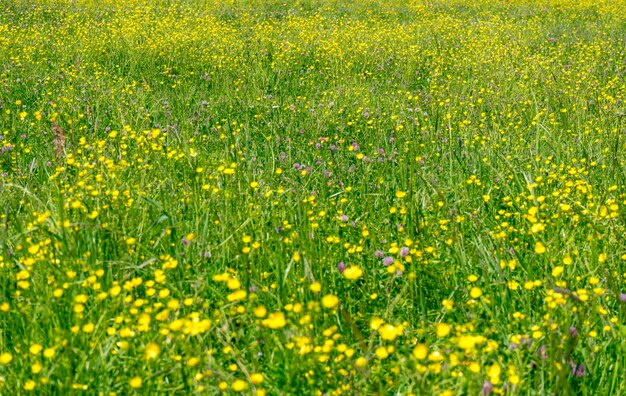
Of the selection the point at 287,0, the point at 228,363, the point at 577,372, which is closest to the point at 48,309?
the point at 228,363

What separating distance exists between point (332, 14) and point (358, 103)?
22.0 ft

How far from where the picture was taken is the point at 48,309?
1867 millimetres

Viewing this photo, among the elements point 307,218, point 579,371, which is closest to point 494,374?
point 579,371

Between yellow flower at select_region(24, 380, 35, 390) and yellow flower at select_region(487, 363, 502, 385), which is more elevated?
yellow flower at select_region(487, 363, 502, 385)

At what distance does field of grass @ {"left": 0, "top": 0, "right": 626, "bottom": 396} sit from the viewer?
5.94 ft

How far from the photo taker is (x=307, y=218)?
2.69m

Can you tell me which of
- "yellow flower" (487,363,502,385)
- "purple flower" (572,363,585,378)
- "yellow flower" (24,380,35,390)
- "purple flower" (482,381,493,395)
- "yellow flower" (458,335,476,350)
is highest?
"yellow flower" (458,335,476,350)

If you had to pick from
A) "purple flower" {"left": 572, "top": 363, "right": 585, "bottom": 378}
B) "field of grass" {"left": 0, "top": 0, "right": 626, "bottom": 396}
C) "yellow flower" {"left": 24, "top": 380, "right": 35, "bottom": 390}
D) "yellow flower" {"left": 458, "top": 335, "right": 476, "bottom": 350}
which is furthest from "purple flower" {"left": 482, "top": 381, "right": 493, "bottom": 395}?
"yellow flower" {"left": 24, "top": 380, "right": 35, "bottom": 390}

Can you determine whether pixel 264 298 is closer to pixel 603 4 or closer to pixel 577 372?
pixel 577 372

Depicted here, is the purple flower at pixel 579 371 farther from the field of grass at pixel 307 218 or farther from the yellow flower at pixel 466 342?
the yellow flower at pixel 466 342

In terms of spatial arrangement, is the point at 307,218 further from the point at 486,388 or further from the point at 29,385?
the point at 29,385

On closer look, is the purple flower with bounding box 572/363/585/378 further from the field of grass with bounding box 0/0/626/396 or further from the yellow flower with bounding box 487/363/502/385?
the yellow flower with bounding box 487/363/502/385

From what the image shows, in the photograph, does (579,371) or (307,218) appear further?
(307,218)

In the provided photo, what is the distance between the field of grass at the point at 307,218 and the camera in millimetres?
1811
